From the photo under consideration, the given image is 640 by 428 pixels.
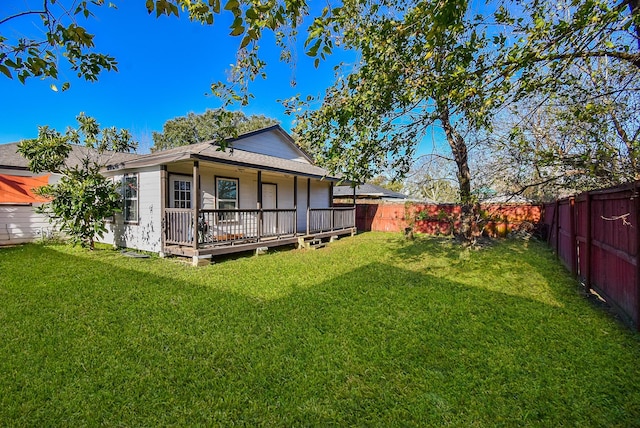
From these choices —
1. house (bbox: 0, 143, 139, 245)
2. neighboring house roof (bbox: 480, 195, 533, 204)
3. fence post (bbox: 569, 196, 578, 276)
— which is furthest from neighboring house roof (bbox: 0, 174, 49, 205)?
fence post (bbox: 569, 196, 578, 276)

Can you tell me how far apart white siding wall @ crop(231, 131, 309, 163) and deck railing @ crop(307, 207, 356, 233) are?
11.1 feet

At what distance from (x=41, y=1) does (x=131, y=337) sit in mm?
3524

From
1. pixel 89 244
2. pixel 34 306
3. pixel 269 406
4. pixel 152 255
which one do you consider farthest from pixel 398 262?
pixel 89 244

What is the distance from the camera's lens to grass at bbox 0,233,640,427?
2.38 m

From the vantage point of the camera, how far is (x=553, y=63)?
334 centimetres

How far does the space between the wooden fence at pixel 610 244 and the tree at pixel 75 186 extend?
10.9 metres

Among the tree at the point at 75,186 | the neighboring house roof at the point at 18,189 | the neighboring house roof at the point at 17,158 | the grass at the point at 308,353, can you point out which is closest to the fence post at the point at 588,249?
the grass at the point at 308,353

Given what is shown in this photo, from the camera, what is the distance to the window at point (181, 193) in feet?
29.3

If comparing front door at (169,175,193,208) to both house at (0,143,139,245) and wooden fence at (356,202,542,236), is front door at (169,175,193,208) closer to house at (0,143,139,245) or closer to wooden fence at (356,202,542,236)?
house at (0,143,139,245)

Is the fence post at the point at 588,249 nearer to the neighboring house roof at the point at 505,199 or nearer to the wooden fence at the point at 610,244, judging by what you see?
the wooden fence at the point at 610,244

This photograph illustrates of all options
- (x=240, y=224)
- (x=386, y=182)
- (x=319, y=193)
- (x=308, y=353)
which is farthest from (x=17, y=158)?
(x=308, y=353)

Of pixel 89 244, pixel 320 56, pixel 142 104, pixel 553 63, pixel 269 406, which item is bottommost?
pixel 269 406

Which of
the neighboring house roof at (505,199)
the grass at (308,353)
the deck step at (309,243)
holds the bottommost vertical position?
the grass at (308,353)

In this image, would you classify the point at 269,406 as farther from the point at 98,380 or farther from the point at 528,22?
the point at 528,22
